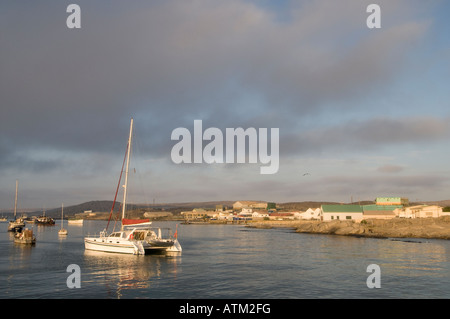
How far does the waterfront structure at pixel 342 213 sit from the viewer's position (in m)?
126

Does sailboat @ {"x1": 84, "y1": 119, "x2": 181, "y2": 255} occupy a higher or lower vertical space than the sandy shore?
higher

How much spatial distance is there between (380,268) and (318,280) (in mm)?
10619

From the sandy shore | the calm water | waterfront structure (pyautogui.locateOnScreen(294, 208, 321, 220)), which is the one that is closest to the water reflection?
the calm water

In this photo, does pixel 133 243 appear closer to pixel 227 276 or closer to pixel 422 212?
pixel 227 276

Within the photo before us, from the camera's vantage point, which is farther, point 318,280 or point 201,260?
point 201,260

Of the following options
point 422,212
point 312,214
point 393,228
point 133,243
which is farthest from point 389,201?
point 133,243

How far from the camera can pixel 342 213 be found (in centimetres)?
12875

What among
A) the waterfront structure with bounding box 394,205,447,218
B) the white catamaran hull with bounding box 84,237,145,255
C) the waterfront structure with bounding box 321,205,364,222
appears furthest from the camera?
the waterfront structure with bounding box 321,205,364,222

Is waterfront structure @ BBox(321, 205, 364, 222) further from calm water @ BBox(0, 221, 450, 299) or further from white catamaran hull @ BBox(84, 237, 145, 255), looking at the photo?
white catamaran hull @ BBox(84, 237, 145, 255)

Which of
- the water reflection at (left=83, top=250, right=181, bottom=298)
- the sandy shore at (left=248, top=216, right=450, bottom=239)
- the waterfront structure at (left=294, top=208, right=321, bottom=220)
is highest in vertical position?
the water reflection at (left=83, top=250, right=181, bottom=298)

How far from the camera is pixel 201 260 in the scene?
4306 centimetres

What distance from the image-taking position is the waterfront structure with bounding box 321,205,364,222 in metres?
126
